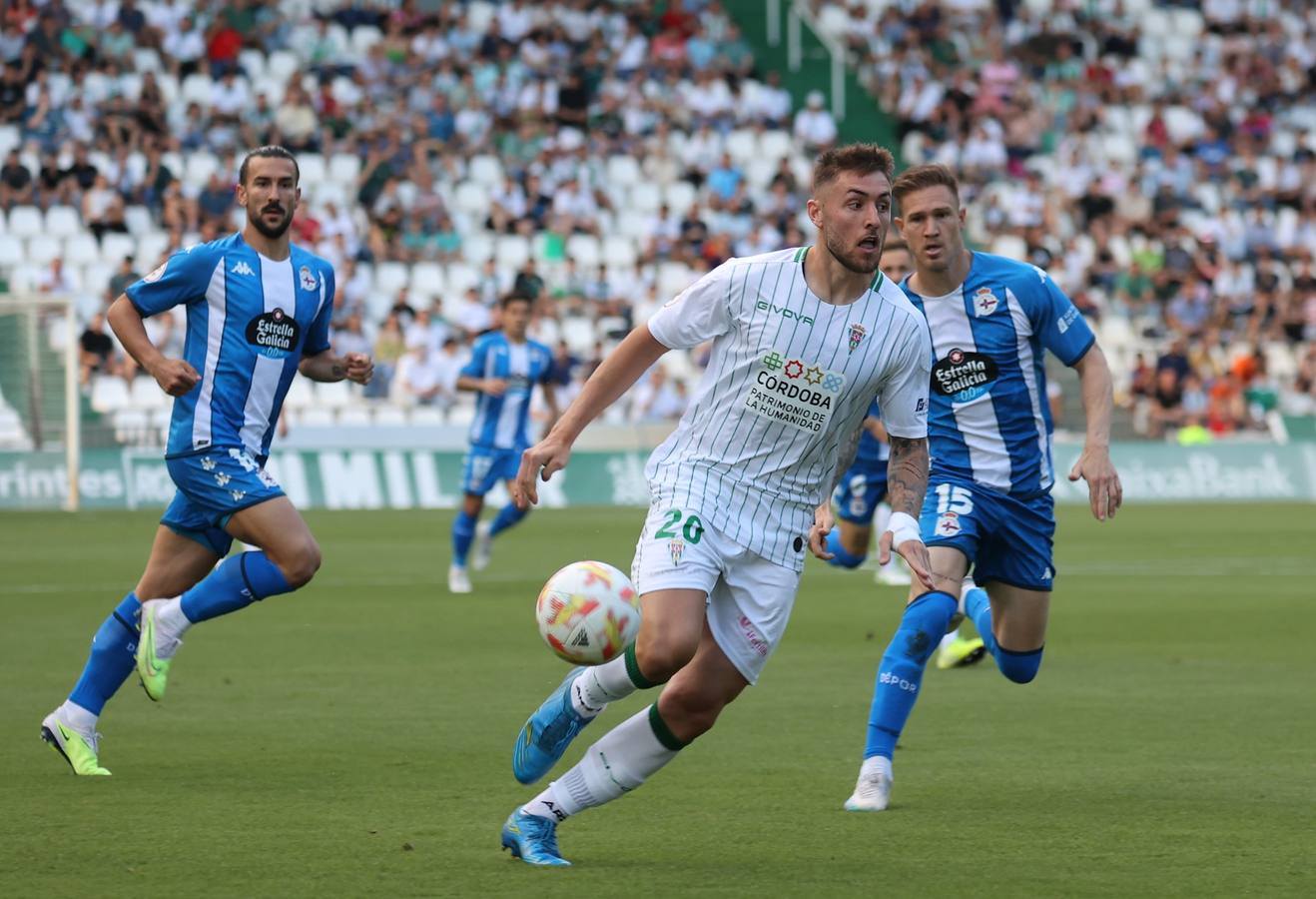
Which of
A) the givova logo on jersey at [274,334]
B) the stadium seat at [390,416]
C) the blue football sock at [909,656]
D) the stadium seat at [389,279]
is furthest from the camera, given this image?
the stadium seat at [389,279]

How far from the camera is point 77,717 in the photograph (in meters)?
8.14

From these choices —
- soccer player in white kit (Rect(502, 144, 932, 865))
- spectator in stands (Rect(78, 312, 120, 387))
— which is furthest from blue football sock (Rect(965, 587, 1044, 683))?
spectator in stands (Rect(78, 312, 120, 387))

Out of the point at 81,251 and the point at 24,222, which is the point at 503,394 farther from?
the point at 24,222

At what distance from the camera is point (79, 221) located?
95.6ft

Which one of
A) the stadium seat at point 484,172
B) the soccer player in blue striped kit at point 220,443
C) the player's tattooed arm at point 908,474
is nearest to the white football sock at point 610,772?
the player's tattooed arm at point 908,474

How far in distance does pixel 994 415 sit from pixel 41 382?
20098mm

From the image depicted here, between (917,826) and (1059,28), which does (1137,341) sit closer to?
(1059,28)

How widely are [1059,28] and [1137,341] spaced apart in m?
8.84

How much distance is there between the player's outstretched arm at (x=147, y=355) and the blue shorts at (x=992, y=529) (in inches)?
114

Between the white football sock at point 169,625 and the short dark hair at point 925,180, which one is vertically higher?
the short dark hair at point 925,180

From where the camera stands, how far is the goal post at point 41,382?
26.0m

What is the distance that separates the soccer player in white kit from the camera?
20.4 feet

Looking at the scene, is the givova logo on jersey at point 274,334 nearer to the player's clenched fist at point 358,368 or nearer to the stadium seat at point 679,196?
the player's clenched fist at point 358,368

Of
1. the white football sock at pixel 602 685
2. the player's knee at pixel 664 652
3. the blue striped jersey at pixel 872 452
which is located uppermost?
the player's knee at pixel 664 652
